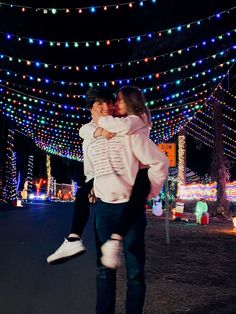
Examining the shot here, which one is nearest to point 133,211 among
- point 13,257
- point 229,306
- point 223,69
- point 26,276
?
point 229,306

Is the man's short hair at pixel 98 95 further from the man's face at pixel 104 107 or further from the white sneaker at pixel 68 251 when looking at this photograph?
the white sneaker at pixel 68 251

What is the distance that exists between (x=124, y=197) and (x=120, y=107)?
636mm

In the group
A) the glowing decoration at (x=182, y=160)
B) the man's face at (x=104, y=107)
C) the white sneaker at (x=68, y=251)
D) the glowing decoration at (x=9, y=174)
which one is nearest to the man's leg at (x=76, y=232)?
the white sneaker at (x=68, y=251)

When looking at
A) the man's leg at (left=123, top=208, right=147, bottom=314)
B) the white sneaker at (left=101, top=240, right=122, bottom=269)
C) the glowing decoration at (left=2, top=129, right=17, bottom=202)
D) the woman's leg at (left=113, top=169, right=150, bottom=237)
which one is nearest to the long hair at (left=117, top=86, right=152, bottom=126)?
the woman's leg at (left=113, top=169, right=150, bottom=237)

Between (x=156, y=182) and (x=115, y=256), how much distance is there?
58 centimetres

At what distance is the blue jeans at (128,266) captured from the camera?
3.19 meters

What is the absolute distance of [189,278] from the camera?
6242mm

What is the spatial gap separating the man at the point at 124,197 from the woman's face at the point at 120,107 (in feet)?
0.64

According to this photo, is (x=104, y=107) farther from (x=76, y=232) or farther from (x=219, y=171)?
(x=219, y=171)

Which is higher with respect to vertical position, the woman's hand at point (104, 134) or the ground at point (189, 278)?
the woman's hand at point (104, 134)

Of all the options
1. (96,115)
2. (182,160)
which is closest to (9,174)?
(182,160)

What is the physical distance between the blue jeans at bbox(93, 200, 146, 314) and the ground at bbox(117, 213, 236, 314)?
1.22 metres

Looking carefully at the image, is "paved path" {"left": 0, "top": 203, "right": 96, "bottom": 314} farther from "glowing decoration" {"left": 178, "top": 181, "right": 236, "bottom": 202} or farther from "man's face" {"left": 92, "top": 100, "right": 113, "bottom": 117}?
"glowing decoration" {"left": 178, "top": 181, "right": 236, "bottom": 202}

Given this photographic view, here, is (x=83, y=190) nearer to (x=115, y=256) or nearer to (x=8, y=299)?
(x=115, y=256)
